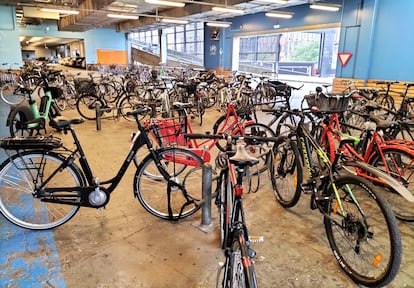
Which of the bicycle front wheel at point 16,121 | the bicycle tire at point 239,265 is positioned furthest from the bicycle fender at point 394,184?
the bicycle front wheel at point 16,121

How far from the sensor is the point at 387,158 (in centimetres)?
274

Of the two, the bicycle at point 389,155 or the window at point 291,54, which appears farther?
the window at point 291,54

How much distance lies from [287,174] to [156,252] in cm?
149

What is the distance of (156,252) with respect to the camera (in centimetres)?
221

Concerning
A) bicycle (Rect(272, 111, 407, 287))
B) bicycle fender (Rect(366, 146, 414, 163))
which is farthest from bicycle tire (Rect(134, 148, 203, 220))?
bicycle fender (Rect(366, 146, 414, 163))

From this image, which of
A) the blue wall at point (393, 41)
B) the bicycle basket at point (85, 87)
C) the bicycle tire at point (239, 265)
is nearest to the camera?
the bicycle tire at point (239, 265)

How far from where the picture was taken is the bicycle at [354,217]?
1.77 metres

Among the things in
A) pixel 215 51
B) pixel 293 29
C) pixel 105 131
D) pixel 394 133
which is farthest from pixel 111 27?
pixel 394 133

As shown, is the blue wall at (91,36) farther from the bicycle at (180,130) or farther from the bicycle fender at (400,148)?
the bicycle fender at (400,148)

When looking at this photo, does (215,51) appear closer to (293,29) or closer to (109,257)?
(293,29)

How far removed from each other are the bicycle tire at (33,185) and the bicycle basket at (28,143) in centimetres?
6

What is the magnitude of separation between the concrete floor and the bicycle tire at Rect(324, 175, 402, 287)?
0.34ft

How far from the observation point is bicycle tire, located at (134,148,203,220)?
254 centimetres

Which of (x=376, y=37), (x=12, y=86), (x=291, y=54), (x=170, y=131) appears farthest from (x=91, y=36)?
(x=170, y=131)
